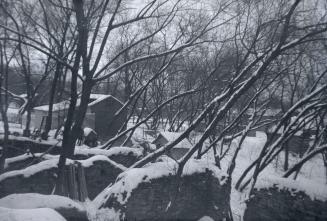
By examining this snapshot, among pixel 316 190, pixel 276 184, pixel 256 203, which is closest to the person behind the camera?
pixel 316 190

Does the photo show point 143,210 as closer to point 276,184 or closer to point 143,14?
point 276,184

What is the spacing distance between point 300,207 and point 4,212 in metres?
7.32

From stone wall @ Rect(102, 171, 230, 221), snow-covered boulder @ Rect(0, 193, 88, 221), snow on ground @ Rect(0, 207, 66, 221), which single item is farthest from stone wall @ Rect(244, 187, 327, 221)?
snow on ground @ Rect(0, 207, 66, 221)

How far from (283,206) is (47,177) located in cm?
751

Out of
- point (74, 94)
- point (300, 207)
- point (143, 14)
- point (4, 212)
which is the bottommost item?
point (300, 207)

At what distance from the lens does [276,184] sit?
8.24 m

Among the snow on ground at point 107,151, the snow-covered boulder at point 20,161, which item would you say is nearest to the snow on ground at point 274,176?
the snow on ground at point 107,151

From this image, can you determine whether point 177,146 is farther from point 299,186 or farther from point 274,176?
point 299,186

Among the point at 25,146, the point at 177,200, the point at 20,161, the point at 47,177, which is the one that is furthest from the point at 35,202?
the point at 25,146

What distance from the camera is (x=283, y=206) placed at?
7887 millimetres

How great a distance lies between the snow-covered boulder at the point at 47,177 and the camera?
25.6ft

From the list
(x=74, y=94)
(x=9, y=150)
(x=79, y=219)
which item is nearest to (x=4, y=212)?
(x=79, y=219)

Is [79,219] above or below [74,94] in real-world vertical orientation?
below

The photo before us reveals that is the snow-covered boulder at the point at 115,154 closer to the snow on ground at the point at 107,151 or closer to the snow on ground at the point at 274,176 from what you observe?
the snow on ground at the point at 107,151
